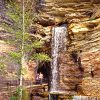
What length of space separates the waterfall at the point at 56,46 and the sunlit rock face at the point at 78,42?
0.69m

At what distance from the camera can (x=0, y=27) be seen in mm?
24219

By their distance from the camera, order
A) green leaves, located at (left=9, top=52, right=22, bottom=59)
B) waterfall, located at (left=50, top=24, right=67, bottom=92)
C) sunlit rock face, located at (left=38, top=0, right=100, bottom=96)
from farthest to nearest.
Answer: waterfall, located at (left=50, top=24, right=67, bottom=92) → sunlit rock face, located at (left=38, top=0, right=100, bottom=96) → green leaves, located at (left=9, top=52, right=22, bottom=59)

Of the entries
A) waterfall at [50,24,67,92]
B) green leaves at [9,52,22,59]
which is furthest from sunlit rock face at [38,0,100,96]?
green leaves at [9,52,22,59]

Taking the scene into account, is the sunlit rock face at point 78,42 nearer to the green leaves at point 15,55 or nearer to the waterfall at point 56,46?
the waterfall at point 56,46

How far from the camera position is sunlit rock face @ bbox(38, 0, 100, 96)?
20438 mm

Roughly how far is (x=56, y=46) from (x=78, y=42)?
9.39 feet

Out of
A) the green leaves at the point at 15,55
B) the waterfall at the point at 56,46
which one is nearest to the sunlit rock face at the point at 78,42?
the waterfall at the point at 56,46

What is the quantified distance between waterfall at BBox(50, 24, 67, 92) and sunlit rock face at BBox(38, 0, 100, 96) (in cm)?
69

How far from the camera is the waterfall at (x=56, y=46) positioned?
2414 cm

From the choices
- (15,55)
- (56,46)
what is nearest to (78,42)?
(56,46)

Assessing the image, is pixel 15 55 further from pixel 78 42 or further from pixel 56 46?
pixel 56 46

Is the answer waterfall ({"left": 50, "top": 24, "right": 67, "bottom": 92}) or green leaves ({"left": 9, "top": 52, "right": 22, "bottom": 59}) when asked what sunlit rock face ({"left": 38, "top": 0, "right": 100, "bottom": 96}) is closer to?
waterfall ({"left": 50, "top": 24, "right": 67, "bottom": 92})

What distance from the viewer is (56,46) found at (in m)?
25.4

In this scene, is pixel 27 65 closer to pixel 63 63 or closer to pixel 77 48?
pixel 63 63
